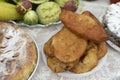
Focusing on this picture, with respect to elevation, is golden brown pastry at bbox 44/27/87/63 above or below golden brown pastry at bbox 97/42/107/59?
above

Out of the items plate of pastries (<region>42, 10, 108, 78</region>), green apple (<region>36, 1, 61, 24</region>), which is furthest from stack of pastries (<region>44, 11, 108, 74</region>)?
green apple (<region>36, 1, 61, 24</region>)

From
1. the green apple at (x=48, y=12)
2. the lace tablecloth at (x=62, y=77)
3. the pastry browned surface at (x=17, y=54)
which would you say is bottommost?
the lace tablecloth at (x=62, y=77)

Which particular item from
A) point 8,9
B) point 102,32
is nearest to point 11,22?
point 8,9

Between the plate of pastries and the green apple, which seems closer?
the plate of pastries

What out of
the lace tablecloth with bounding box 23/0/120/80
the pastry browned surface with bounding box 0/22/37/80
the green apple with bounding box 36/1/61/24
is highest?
the green apple with bounding box 36/1/61/24

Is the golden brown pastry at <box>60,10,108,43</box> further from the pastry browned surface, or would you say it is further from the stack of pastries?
the pastry browned surface

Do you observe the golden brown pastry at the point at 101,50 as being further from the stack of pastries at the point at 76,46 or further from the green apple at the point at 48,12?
the green apple at the point at 48,12

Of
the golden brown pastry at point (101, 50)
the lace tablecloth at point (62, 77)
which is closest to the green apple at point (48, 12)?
the lace tablecloth at point (62, 77)
